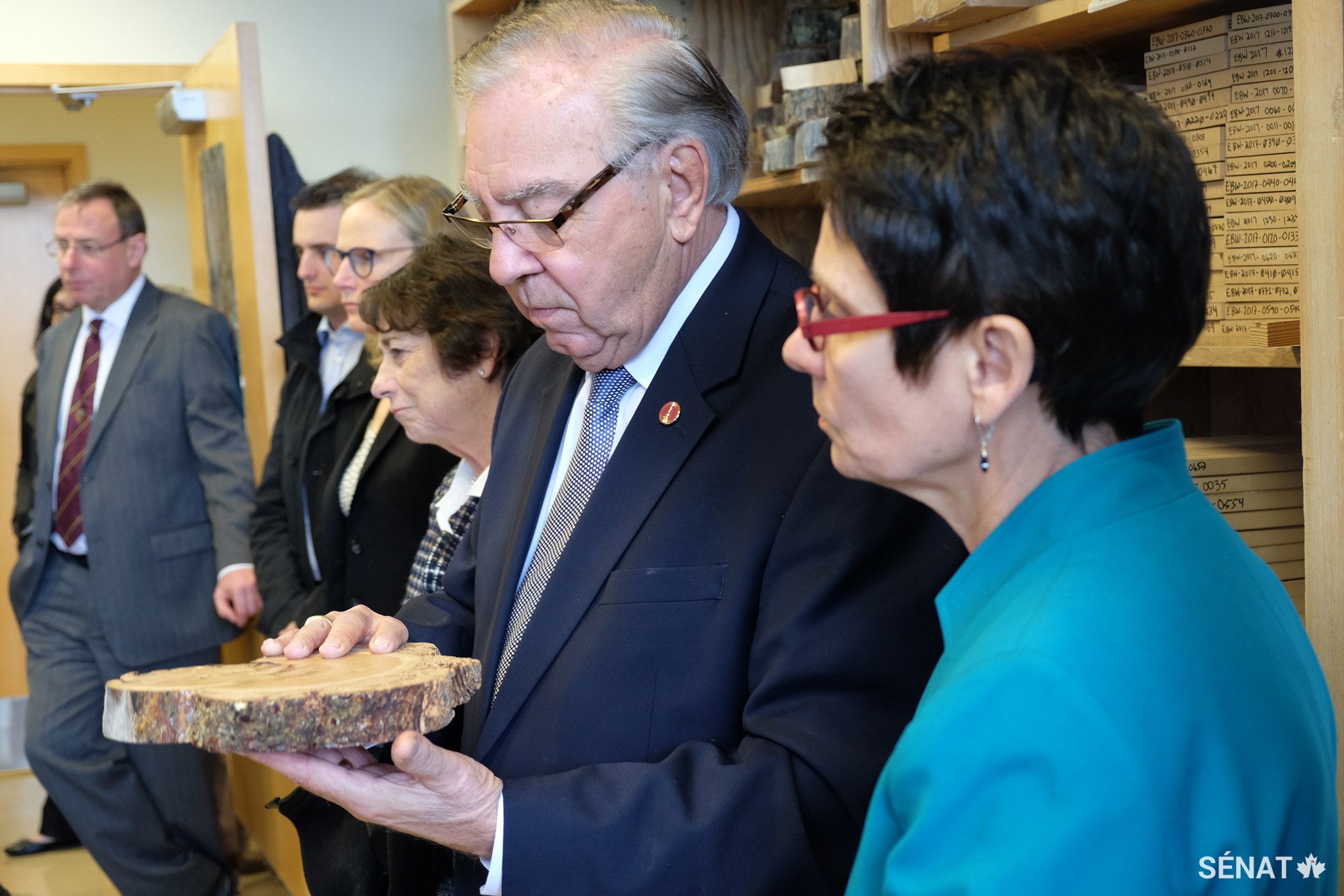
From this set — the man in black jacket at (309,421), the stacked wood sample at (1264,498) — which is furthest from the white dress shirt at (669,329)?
the man in black jacket at (309,421)

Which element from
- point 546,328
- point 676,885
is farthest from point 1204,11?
point 676,885

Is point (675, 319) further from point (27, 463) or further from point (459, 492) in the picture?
point (27, 463)

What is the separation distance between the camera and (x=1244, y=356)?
1.40m

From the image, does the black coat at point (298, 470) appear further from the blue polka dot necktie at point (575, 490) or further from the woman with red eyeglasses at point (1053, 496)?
the woman with red eyeglasses at point (1053, 496)

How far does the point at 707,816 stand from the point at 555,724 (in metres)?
0.22

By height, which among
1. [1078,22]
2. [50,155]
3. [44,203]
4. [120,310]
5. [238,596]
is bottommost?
[238,596]

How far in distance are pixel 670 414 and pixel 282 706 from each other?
1.69ft

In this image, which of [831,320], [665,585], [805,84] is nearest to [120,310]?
[805,84]

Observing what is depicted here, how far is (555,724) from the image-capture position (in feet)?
4.23

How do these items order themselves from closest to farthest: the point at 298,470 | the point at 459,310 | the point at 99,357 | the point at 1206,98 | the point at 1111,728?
the point at 1111,728, the point at 1206,98, the point at 459,310, the point at 298,470, the point at 99,357

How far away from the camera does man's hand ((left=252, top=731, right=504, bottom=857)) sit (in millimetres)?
1131

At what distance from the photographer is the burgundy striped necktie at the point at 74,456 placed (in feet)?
11.7

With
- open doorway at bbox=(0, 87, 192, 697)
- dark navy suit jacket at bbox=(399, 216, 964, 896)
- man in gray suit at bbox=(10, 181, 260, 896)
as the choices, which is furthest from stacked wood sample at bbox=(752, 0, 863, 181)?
open doorway at bbox=(0, 87, 192, 697)

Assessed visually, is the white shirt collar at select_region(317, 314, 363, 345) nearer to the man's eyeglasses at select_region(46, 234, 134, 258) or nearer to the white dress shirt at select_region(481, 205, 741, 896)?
the man's eyeglasses at select_region(46, 234, 134, 258)
